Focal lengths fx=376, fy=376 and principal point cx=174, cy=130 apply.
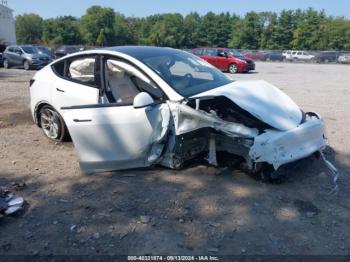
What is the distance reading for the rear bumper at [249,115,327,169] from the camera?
157 inches

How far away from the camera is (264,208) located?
3.83m

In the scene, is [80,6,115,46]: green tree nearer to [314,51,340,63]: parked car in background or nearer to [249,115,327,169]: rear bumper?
[314,51,340,63]: parked car in background

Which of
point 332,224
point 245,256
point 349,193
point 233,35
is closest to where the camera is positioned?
point 245,256

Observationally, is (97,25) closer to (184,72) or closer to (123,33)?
(123,33)

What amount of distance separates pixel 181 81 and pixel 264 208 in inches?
77.3

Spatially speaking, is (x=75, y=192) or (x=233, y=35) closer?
(x=75, y=192)

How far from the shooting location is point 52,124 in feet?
19.6

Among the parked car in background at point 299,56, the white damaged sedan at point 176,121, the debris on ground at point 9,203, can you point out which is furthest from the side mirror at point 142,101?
the parked car in background at point 299,56

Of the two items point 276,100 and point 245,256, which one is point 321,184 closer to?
point 276,100

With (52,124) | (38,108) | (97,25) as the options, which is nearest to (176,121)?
(52,124)

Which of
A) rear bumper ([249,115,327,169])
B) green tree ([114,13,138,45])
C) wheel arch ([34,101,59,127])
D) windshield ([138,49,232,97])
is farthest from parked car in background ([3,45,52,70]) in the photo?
green tree ([114,13,138,45])

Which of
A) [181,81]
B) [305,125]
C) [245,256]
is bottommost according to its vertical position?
[245,256]

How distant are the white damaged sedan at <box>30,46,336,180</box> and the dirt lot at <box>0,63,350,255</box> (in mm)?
274

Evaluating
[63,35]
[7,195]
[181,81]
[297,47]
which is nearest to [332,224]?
[181,81]
